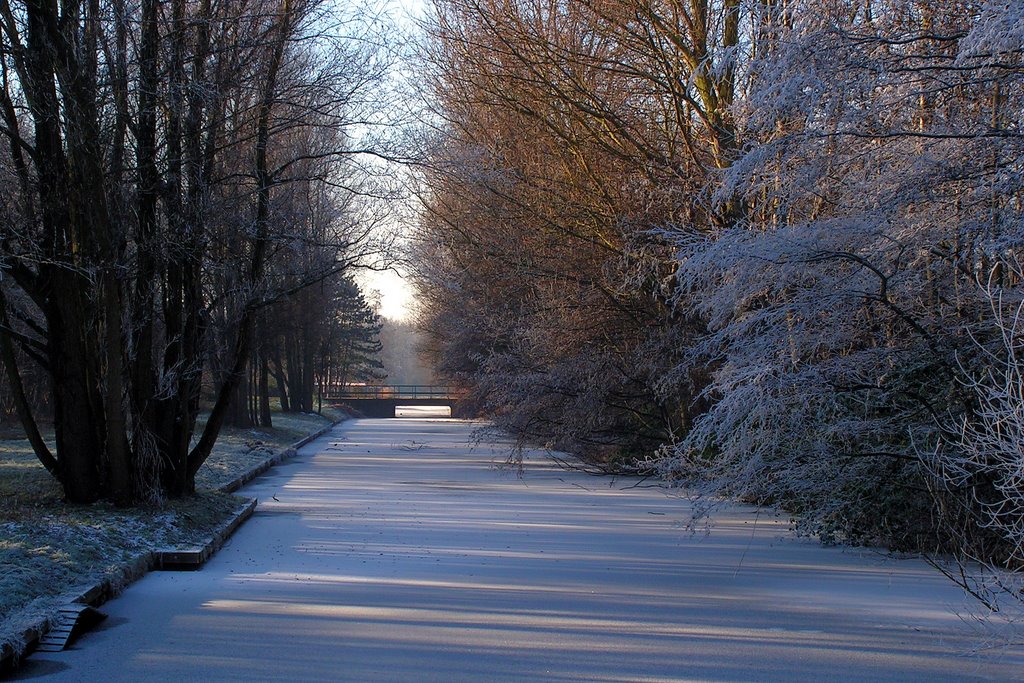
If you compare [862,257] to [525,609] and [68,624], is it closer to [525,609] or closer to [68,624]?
[525,609]

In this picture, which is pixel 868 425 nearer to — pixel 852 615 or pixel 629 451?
pixel 852 615

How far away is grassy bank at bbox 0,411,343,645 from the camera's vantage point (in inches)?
314

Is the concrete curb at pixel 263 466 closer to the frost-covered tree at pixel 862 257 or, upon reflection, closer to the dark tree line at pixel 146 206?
the dark tree line at pixel 146 206

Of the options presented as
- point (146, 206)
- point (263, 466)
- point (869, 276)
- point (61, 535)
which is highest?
point (146, 206)

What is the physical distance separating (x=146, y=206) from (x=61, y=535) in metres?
4.83

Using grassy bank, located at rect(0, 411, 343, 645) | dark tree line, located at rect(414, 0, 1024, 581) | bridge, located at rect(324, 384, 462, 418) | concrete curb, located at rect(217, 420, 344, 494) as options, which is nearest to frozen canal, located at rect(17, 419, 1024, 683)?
grassy bank, located at rect(0, 411, 343, 645)

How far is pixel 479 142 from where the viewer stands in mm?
21844

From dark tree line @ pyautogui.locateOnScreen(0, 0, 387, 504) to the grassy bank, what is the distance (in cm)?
55

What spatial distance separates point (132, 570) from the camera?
991cm

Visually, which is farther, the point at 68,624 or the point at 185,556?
the point at 185,556

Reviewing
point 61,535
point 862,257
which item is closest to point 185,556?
point 61,535

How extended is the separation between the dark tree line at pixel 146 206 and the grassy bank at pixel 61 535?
551mm

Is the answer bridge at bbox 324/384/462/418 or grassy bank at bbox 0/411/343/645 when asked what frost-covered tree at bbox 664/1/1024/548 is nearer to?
grassy bank at bbox 0/411/343/645

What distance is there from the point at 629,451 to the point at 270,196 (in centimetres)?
1036
